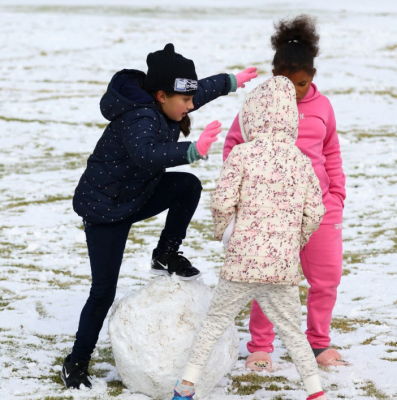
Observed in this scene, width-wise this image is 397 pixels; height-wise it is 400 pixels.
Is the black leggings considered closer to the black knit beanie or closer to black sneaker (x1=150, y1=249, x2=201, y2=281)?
black sneaker (x1=150, y1=249, x2=201, y2=281)

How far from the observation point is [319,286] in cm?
463

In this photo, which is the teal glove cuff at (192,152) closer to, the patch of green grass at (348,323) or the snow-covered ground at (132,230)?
the snow-covered ground at (132,230)

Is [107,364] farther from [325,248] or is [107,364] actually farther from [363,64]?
[363,64]

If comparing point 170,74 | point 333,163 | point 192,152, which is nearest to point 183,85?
point 170,74

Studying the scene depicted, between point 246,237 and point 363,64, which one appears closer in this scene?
point 246,237

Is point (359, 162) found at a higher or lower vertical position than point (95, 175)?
lower

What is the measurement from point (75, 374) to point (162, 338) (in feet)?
2.04

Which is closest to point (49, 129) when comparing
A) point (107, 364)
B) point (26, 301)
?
point (26, 301)

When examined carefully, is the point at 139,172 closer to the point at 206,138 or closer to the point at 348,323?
the point at 206,138

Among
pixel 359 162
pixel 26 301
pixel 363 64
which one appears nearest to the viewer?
pixel 26 301

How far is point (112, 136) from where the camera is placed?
157 inches

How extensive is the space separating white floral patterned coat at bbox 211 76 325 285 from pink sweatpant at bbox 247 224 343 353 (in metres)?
0.89

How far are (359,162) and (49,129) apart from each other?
745cm

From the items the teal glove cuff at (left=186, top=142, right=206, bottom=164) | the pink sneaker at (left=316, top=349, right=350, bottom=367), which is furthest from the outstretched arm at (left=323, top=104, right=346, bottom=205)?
the teal glove cuff at (left=186, top=142, right=206, bottom=164)
